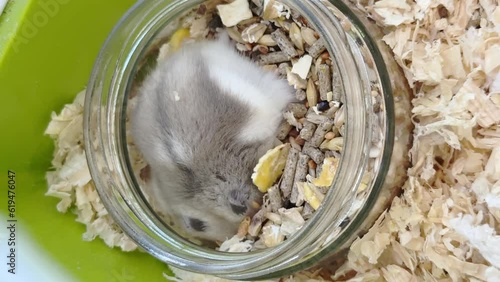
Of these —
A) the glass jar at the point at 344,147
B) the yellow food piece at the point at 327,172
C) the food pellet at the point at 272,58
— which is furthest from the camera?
the food pellet at the point at 272,58

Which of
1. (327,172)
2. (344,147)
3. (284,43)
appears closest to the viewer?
(344,147)

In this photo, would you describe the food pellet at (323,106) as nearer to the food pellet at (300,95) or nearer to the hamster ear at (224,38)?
the food pellet at (300,95)

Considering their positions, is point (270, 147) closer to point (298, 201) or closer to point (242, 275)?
point (298, 201)

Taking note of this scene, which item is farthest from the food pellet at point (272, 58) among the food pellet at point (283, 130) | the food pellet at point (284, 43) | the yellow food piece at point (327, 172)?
the yellow food piece at point (327, 172)

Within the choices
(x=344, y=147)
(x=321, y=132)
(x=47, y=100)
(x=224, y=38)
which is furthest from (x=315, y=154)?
(x=47, y=100)

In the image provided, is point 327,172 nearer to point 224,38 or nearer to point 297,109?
point 297,109

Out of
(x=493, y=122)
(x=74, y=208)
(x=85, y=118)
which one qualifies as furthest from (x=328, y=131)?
(x=74, y=208)

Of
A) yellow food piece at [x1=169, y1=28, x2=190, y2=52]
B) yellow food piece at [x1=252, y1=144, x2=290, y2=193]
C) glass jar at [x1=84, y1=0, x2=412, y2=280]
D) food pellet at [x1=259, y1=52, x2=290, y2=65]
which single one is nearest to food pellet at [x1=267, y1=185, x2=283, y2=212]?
yellow food piece at [x1=252, y1=144, x2=290, y2=193]
